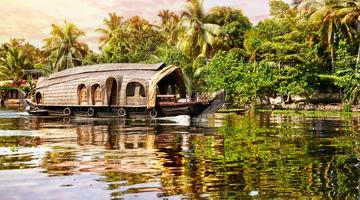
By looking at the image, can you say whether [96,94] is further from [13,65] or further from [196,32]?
[13,65]

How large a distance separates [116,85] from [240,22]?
22.8m

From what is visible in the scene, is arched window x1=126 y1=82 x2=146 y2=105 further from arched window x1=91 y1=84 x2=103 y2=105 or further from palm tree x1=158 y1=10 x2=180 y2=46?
palm tree x1=158 y1=10 x2=180 y2=46

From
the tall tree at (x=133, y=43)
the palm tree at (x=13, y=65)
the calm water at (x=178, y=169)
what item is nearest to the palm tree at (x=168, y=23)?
the tall tree at (x=133, y=43)

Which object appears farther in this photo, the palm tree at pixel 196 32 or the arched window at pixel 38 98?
the palm tree at pixel 196 32

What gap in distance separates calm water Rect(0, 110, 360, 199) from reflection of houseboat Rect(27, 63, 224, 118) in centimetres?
959

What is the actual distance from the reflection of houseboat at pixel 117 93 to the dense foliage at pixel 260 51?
11.4 m

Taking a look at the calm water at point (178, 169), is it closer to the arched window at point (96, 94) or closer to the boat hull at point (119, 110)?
the boat hull at point (119, 110)

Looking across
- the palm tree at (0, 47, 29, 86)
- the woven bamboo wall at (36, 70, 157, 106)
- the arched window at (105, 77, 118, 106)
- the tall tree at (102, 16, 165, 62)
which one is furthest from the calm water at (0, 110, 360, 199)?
the palm tree at (0, 47, 29, 86)

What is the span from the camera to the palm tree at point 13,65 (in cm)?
5669

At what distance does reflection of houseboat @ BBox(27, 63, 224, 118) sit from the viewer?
21797 millimetres

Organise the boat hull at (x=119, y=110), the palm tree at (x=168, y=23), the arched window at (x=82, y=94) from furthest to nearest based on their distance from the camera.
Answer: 1. the palm tree at (x=168, y=23)
2. the arched window at (x=82, y=94)
3. the boat hull at (x=119, y=110)

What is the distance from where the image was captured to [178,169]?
293 inches

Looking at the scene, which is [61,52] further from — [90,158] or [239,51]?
[90,158]

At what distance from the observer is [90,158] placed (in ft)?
28.6
